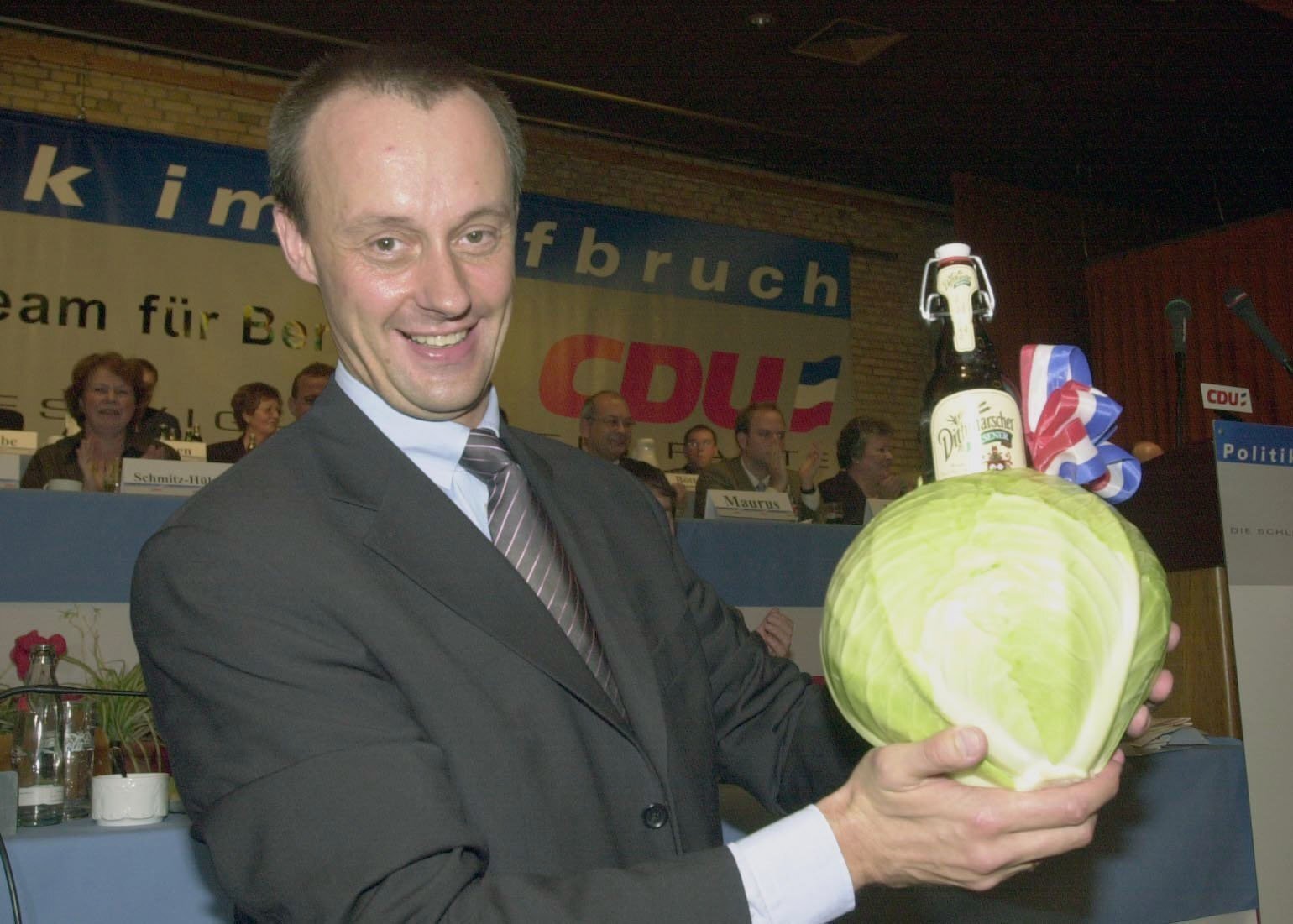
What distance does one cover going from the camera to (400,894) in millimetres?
886

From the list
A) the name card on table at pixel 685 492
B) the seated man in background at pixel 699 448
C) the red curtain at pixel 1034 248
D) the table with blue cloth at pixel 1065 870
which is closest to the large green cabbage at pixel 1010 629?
the table with blue cloth at pixel 1065 870

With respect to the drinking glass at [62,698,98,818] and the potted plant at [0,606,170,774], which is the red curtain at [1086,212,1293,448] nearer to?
the potted plant at [0,606,170,774]

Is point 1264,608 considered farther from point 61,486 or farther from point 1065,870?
point 61,486

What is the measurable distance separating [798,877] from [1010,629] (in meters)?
0.29

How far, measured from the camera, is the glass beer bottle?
107cm

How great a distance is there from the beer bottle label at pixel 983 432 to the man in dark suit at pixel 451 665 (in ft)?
1.08

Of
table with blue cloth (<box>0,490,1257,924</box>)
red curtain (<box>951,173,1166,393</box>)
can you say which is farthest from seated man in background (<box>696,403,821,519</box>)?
table with blue cloth (<box>0,490,1257,924</box>)

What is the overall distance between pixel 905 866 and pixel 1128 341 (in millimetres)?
9826

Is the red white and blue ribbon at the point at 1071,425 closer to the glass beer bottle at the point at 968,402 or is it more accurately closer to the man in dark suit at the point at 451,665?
the glass beer bottle at the point at 968,402

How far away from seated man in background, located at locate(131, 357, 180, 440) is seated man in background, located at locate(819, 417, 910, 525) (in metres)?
3.37

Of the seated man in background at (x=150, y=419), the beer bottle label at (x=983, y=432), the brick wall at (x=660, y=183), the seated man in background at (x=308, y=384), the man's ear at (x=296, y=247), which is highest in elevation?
the brick wall at (x=660, y=183)

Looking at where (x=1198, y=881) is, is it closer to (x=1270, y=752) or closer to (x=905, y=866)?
(x=1270, y=752)

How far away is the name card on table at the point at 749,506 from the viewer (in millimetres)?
4895

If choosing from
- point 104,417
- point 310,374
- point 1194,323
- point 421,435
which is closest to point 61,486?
point 104,417
